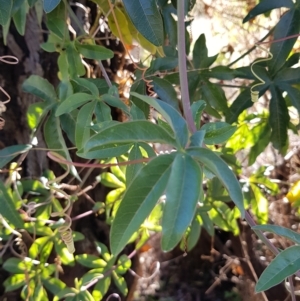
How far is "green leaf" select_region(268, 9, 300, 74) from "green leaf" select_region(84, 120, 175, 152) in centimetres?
60

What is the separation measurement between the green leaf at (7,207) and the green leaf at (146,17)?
44 cm

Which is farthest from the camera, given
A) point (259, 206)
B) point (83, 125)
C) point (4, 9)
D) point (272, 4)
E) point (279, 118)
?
point (259, 206)

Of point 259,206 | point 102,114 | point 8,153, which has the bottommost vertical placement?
point 259,206

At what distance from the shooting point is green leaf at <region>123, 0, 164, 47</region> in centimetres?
67

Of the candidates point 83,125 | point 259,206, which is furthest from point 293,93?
point 83,125

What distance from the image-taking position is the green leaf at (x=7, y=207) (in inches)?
36.5

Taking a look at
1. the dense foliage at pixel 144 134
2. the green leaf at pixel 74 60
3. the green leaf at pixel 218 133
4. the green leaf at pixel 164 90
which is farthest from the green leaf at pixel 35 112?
the green leaf at pixel 218 133

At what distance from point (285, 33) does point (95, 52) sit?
40 centimetres

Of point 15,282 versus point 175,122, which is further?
point 15,282

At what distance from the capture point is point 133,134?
50cm

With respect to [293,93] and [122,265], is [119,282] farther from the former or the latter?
[293,93]

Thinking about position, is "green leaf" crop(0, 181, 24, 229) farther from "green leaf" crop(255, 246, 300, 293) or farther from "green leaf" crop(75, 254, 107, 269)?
"green leaf" crop(255, 246, 300, 293)

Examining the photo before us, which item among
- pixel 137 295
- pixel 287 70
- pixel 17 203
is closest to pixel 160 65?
pixel 287 70

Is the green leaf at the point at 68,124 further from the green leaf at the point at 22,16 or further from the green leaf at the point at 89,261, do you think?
the green leaf at the point at 89,261
